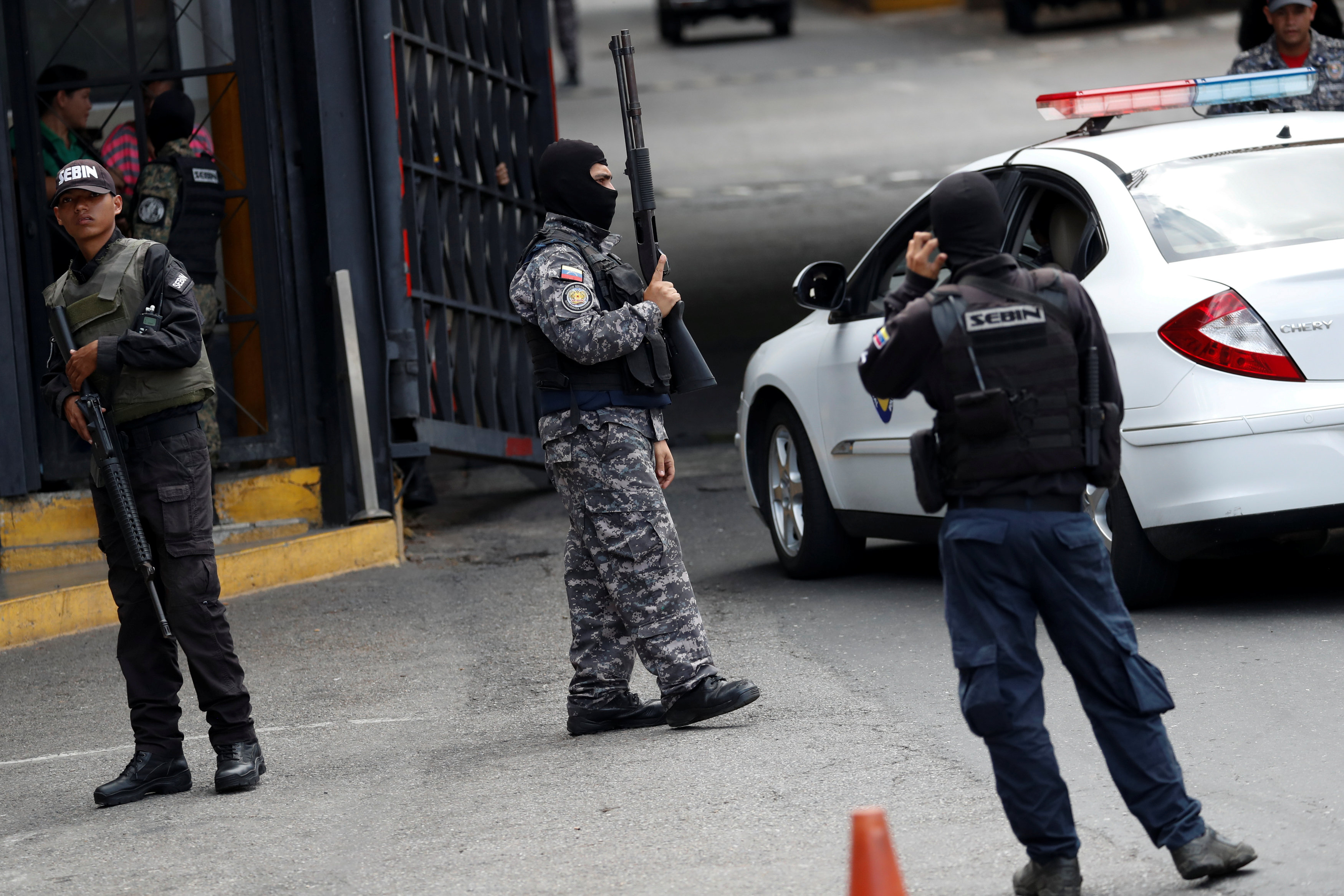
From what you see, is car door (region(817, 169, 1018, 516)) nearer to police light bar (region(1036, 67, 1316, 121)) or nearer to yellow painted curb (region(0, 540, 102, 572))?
police light bar (region(1036, 67, 1316, 121))

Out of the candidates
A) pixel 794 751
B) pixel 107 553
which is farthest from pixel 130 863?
pixel 794 751

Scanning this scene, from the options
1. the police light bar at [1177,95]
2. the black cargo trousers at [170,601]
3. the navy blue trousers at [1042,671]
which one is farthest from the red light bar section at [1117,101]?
the black cargo trousers at [170,601]

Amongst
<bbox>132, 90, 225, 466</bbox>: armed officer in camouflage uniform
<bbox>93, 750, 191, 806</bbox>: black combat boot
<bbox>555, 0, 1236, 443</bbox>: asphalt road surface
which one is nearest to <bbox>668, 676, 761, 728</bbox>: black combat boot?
<bbox>93, 750, 191, 806</bbox>: black combat boot

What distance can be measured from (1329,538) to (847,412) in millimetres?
2035

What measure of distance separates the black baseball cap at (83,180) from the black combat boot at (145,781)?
1705mm

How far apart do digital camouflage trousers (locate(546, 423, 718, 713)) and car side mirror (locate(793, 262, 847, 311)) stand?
163 cm

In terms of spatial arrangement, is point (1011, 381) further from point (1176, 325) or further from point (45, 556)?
point (45, 556)

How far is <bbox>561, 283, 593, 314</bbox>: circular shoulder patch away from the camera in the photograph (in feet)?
17.7

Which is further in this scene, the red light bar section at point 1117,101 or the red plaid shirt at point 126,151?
the red plaid shirt at point 126,151

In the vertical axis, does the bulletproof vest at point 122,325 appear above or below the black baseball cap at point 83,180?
below

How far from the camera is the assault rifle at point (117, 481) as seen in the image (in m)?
5.21

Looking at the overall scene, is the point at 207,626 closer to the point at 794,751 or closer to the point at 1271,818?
the point at 794,751

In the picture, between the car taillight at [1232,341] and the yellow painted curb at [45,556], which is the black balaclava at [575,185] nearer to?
the car taillight at [1232,341]

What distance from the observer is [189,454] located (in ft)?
17.7
